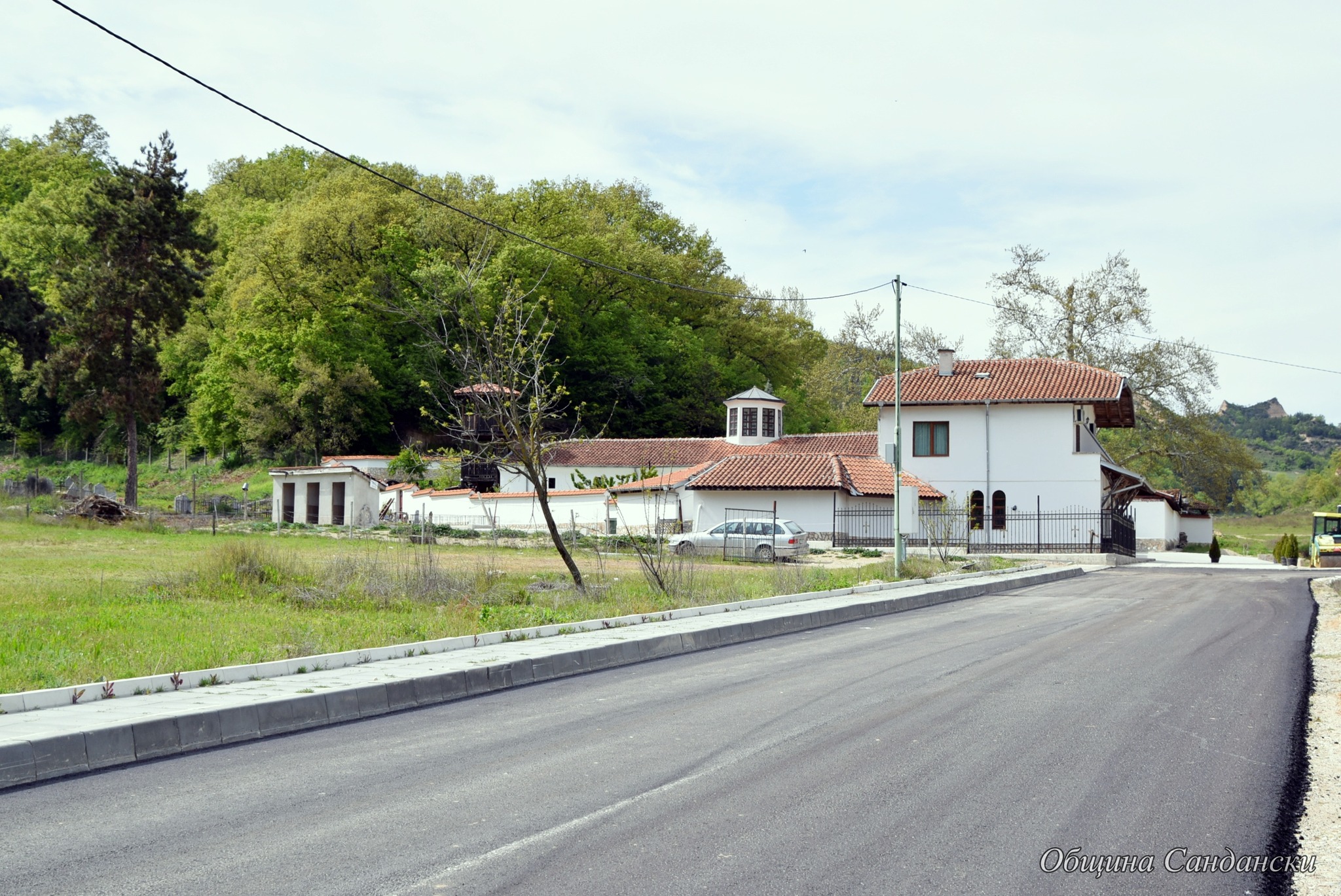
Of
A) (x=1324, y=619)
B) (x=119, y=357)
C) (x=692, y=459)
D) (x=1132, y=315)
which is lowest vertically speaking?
(x=1324, y=619)

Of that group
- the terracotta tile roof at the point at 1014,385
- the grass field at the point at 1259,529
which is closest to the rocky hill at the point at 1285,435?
the grass field at the point at 1259,529

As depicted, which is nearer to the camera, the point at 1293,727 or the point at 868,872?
the point at 868,872

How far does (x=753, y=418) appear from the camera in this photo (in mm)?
58438

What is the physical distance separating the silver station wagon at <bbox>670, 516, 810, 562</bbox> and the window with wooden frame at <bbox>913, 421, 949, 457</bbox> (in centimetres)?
1546

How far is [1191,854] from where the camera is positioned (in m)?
5.43

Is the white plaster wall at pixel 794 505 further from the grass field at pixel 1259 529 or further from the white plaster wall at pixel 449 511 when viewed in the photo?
the grass field at pixel 1259 529

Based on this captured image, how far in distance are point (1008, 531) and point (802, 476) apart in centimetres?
1098

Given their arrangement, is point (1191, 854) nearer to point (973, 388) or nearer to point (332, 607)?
point (332, 607)

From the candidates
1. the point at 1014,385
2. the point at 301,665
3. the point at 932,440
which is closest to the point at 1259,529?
the point at 1014,385

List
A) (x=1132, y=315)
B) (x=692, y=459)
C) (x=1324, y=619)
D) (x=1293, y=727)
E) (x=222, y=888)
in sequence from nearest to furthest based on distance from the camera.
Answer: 1. (x=222, y=888)
2. (x=1293, y=727)
3. (x=1324, y=619)
4. (x=692, y=459)
5. (x=1132, y=315)

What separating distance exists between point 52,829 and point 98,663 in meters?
4.77

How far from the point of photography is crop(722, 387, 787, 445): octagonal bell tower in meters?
58.3

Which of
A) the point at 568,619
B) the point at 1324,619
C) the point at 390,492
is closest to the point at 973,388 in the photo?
the point at 390,492

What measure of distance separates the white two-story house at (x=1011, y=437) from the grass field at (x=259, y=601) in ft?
80.8
